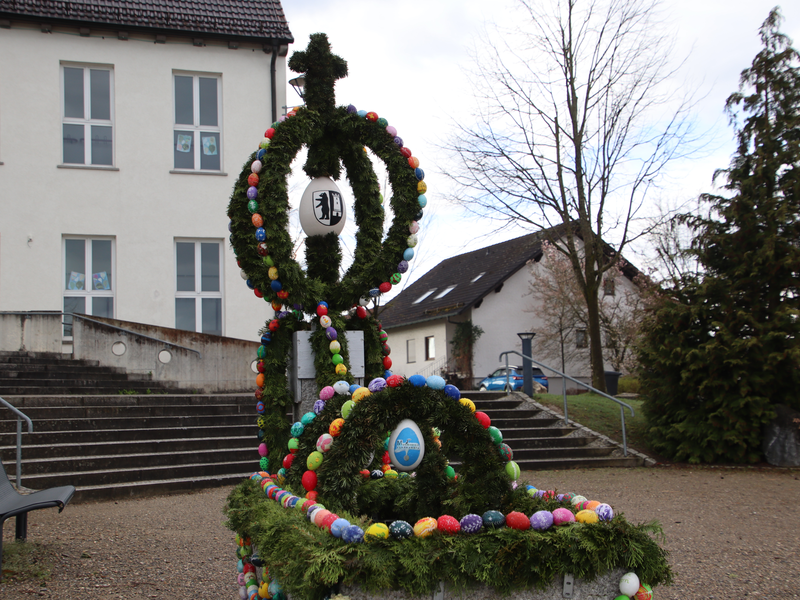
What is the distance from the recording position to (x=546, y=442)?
10945mm

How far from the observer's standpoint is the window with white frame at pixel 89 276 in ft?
45.9

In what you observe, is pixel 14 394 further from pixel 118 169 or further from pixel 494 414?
pixel 494 414

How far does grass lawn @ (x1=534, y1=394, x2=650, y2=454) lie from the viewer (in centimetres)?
1161

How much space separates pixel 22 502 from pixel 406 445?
3164mm

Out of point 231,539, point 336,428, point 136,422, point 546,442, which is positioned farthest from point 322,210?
point 546,442

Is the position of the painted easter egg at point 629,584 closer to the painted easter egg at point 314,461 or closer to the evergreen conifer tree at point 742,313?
the painted easter egg at point 314,461

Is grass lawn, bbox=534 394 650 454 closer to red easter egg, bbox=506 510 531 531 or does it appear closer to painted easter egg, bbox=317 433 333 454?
painted easter egg, bbox=317 433 333 454

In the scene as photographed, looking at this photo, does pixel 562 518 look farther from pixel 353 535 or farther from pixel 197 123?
pixel 197 123

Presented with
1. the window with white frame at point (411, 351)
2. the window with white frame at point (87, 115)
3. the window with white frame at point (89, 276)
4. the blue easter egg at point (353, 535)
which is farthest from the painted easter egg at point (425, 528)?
the window with white frame at point (411, 351)

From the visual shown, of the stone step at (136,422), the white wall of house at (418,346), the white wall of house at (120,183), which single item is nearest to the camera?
the stone step at (136,422)

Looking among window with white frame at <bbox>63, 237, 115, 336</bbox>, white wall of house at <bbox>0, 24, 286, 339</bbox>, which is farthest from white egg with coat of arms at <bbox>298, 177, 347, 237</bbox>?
window with white frame at <bbox>63, 237, 115, 336</bbox>

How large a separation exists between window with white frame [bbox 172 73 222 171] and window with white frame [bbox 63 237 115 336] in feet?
8.14

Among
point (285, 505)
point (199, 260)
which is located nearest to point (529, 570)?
point (285, 505)

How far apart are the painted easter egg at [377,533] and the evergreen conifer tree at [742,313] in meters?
8.98
